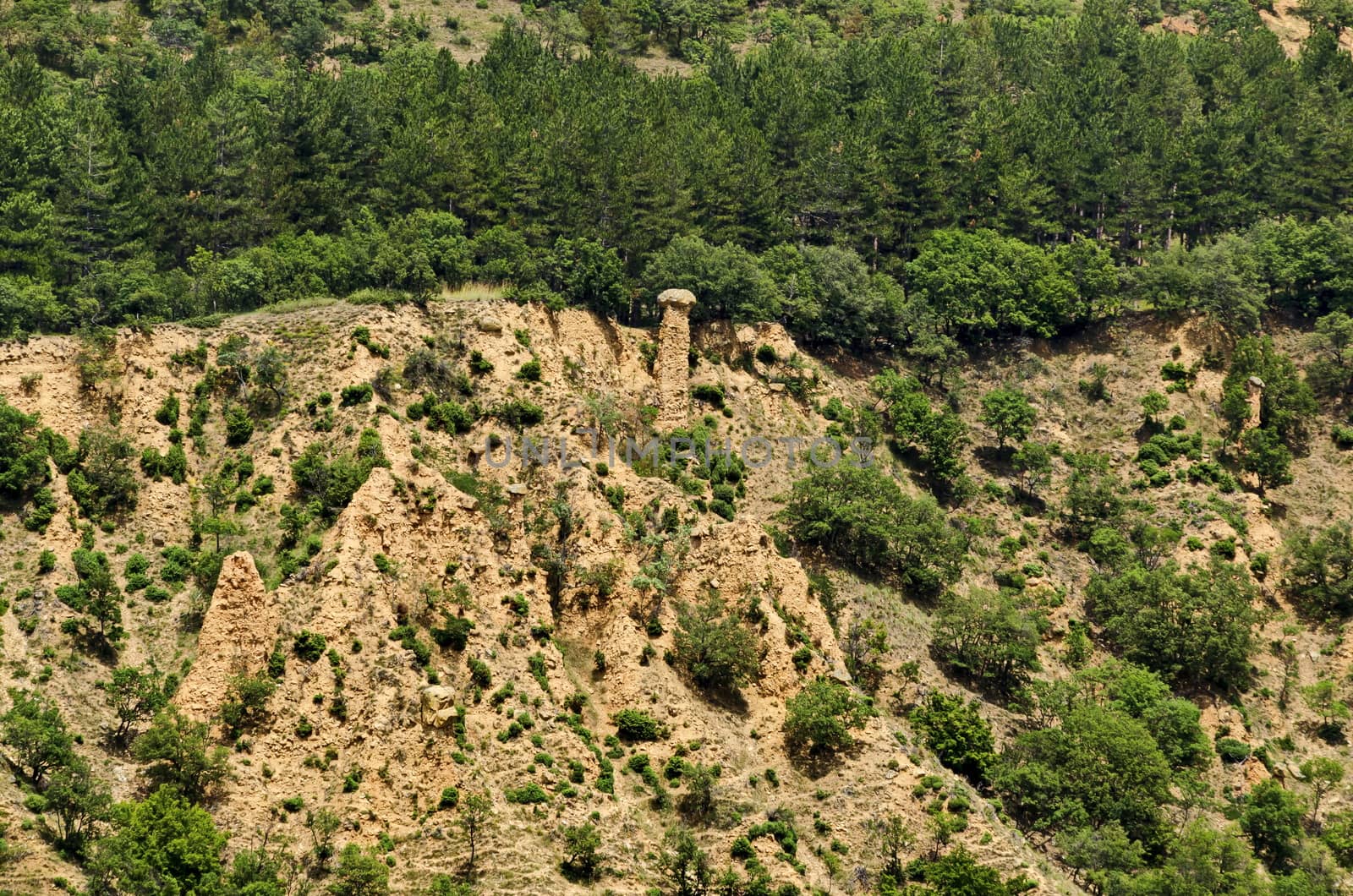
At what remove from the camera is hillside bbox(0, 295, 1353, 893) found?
3999 inches

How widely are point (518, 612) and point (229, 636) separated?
54.7 ft

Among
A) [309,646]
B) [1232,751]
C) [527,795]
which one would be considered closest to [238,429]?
[309,646]

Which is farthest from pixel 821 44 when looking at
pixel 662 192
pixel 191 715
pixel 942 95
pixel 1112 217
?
pixel 191 715

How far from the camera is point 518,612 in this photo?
112 m

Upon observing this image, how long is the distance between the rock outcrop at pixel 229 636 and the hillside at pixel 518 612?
0.53 ft

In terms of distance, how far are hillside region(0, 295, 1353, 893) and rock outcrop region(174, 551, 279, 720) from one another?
0.16 metres

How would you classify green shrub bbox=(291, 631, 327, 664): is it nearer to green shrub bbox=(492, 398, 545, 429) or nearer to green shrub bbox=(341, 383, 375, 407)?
green shrub bbox=(341, 383, 375, 407)

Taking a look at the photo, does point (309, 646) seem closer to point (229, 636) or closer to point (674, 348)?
point (229, 636)

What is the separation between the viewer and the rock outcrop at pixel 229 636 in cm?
10244

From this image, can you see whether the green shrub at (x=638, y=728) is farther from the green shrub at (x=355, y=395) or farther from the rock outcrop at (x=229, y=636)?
the green shrub at (x=355, y=395)

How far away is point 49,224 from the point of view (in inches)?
5212

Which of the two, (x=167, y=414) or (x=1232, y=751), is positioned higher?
(x=167, y=414)

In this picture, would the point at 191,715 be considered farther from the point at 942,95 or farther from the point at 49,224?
the point at 942,95

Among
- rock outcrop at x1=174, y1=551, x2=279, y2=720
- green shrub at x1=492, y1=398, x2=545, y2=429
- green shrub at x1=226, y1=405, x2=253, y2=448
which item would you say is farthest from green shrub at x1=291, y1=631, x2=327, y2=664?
green shrub at x1=492, y1=398, x2=545, y2=429
